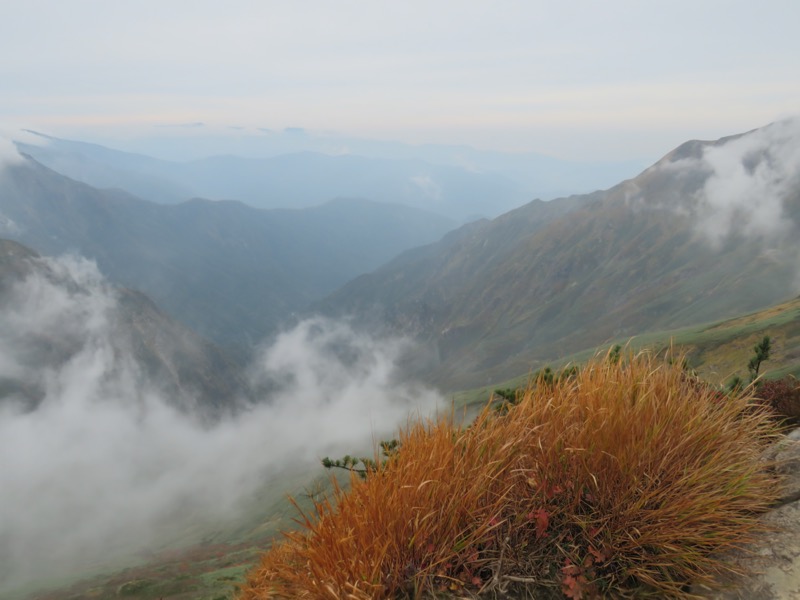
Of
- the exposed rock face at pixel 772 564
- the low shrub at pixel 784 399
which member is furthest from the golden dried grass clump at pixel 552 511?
the low shrub at pixel 784 399

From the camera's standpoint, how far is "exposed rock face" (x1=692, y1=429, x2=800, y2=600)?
3.47 metres

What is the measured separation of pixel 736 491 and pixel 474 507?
185cm

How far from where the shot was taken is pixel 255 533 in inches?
6250

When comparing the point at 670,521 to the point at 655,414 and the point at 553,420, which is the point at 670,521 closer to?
the point at 655,414

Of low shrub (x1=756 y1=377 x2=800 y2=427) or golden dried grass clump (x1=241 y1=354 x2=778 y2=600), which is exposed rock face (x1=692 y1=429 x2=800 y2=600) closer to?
golden dried grass clump (x1=241 y1=354 x2=778 y2=600)

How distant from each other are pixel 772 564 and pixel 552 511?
139 cm

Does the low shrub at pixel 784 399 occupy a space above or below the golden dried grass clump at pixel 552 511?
below

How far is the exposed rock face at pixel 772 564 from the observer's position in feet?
11.4

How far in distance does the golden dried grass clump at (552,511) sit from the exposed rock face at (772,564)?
0.34 feet

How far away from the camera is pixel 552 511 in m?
3.97

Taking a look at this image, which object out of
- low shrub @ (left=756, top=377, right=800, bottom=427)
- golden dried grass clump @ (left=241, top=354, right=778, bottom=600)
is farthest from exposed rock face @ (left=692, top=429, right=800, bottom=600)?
low shrub @ (left=756, top=377, right=800, bottom=427)

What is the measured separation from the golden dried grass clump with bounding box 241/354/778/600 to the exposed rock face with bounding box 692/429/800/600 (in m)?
0.10

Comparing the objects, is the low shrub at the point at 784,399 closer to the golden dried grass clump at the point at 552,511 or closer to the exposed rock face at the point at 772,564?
the golden dried grass clump at the point at 552,511

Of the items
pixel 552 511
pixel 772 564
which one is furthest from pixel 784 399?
pixel 552 511
